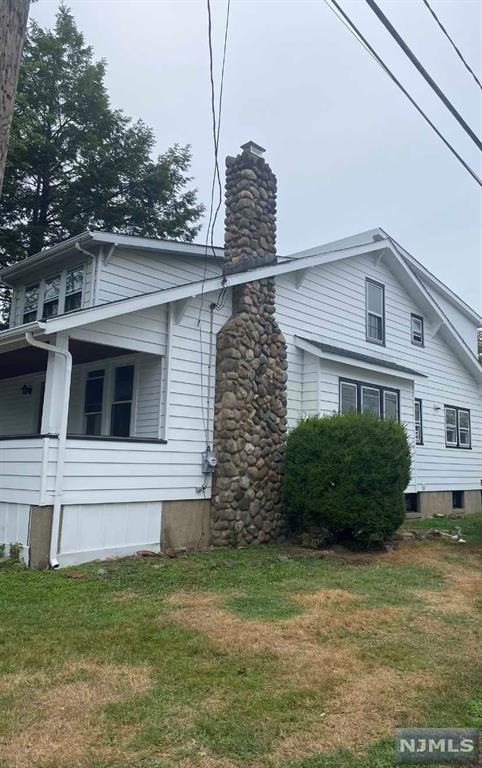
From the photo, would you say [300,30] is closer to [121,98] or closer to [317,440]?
[317,440]

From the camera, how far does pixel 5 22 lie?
3.19 meters

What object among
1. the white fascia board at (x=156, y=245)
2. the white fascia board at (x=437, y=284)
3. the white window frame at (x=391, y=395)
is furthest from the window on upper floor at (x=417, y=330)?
the white fascia board at (x=156, y=245)

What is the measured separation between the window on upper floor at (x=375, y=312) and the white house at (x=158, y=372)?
38 mm

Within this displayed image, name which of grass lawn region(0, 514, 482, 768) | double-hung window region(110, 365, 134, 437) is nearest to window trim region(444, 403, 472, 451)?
grass lawn region(0, 514, 482, 768)

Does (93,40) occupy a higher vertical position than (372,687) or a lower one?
higher

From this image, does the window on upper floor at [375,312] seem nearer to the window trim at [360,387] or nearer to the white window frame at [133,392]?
the window trim at [360,387]

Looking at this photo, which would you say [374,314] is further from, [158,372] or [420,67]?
[420,67]

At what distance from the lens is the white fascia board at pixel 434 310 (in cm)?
1513

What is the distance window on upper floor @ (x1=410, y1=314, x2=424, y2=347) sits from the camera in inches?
627

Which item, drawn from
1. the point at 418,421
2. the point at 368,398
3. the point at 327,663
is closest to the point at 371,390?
the point at 368,398

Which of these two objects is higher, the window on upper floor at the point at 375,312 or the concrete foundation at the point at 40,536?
the window on upper floor at the point at 375,312

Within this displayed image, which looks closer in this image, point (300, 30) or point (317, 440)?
point (300, 30)

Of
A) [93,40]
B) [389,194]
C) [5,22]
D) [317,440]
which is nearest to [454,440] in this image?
[389,194]

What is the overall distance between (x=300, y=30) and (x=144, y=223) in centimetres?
1505
